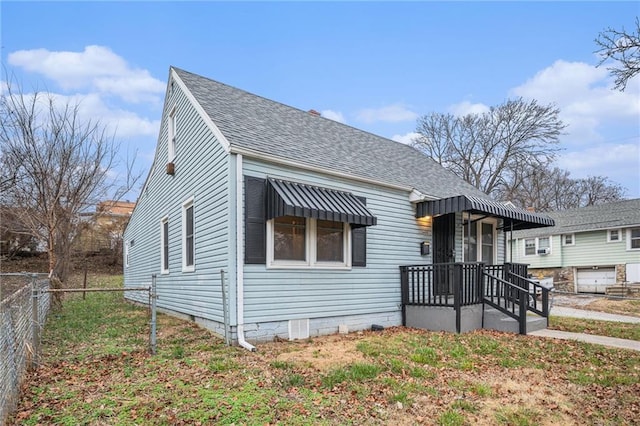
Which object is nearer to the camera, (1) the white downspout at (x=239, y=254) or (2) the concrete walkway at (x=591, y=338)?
(1) the white downspout at (x=239, y=254)

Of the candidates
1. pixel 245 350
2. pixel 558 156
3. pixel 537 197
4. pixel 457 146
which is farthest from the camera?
pixel 537 197

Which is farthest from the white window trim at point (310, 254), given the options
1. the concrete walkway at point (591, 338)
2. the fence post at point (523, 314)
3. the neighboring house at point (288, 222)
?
the concrete walkway at point (591, 338)

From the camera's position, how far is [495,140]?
27500mm

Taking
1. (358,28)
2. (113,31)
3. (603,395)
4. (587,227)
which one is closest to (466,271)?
(603,395)

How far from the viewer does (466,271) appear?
25.9ft

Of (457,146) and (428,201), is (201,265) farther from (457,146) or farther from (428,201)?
(457,146)

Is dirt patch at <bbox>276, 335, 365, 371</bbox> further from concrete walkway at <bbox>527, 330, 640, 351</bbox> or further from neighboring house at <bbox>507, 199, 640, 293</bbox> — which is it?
neighboring house at <bbox>507, 199, 640, 293</bbox>

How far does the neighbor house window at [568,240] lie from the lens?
→ 2203 cm

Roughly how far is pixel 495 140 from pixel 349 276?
24.0 m

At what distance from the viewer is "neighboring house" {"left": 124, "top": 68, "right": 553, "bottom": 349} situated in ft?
21.4

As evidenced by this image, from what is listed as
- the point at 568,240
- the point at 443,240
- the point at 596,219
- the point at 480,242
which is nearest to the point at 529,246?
the point at 568,240

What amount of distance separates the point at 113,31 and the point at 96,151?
373 cm

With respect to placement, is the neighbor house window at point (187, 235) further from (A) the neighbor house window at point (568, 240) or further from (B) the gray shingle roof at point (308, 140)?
(A) the neighbor house window at point (568, 240)

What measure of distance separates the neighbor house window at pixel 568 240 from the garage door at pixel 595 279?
160cm
